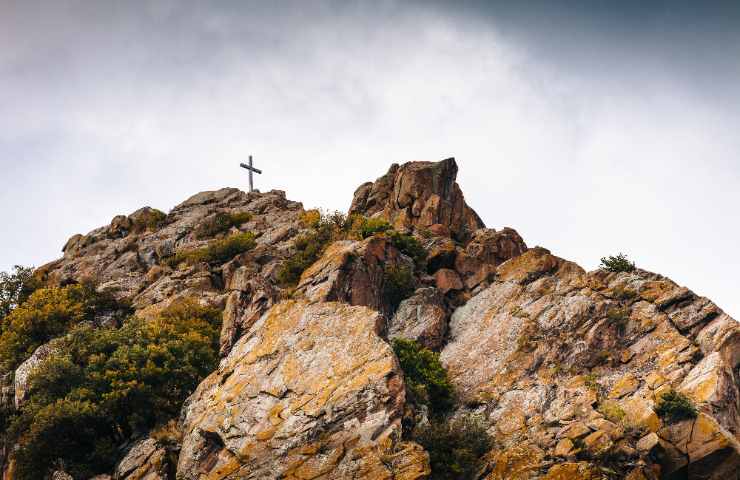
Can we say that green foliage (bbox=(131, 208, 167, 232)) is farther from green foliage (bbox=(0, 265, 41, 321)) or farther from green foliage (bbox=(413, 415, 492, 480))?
green foliage (bbox=(413, 415, 492, 480))

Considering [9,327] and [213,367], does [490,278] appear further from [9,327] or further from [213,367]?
[9,327]

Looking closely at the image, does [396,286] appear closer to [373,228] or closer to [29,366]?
[373,228]

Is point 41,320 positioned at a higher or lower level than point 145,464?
higher

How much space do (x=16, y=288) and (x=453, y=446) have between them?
39447 mm

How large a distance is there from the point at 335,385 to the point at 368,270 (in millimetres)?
10732

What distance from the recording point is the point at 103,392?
31.4 meters

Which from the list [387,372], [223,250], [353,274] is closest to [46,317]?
[223,250]

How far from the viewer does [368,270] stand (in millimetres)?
36625

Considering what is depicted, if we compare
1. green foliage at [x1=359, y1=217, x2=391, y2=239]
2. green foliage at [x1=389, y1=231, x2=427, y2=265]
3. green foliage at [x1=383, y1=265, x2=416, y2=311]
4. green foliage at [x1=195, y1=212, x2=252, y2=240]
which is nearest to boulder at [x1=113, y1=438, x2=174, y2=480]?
green foliage at [x1=383, y1=265, x2=416, y2=311]

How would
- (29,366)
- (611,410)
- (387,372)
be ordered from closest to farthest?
1. (611,410)
2. (387,372)
3. (29,366)

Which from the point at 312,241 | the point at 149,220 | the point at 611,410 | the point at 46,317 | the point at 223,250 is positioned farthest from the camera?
the point at 149,220

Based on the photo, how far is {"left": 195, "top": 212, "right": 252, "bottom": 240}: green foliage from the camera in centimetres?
5544

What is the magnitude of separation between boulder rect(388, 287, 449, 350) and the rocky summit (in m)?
0.12

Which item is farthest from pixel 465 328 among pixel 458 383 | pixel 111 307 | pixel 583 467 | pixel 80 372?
pixel 111 307
